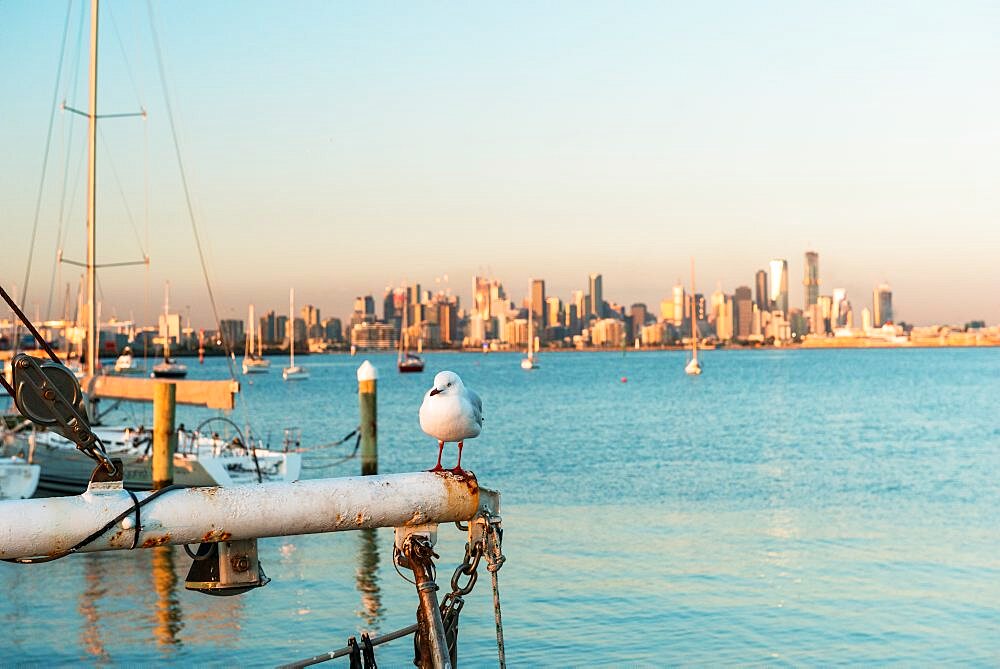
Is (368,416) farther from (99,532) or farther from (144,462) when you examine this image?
(99,532)

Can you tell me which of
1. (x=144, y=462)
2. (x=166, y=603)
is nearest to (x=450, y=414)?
(x=166, y=603)

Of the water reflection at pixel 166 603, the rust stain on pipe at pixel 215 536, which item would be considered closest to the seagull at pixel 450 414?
the rust stain on pipe at pixel 215 536

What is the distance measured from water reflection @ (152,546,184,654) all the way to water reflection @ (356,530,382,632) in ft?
8.86

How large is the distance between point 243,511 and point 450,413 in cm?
145

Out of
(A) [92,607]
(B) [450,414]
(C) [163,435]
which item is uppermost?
(B) [450,414]

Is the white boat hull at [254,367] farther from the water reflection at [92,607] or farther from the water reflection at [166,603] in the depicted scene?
the water reflection at [92,607]

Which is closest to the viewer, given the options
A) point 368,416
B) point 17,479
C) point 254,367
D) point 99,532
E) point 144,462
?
point 99,532

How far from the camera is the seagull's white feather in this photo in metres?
6.88

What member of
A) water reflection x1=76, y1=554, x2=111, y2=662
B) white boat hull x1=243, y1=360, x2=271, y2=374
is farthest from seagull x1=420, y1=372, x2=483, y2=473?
white boat hull x1=243, y1=360, x2=271, y2=374

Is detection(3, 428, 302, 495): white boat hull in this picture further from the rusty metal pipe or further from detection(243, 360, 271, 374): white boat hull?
detection(243, 360, 271, 374): white boat hull

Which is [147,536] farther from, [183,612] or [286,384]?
[286,384]

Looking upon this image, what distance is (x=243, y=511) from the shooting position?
19.2 feet

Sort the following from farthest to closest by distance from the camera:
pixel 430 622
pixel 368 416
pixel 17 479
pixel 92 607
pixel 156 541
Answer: pixel 368 416 → pixel 17 479 → pixel 92 607 → pixel 430 622 → pixel 156 541

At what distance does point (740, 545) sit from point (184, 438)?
42.4 feet
